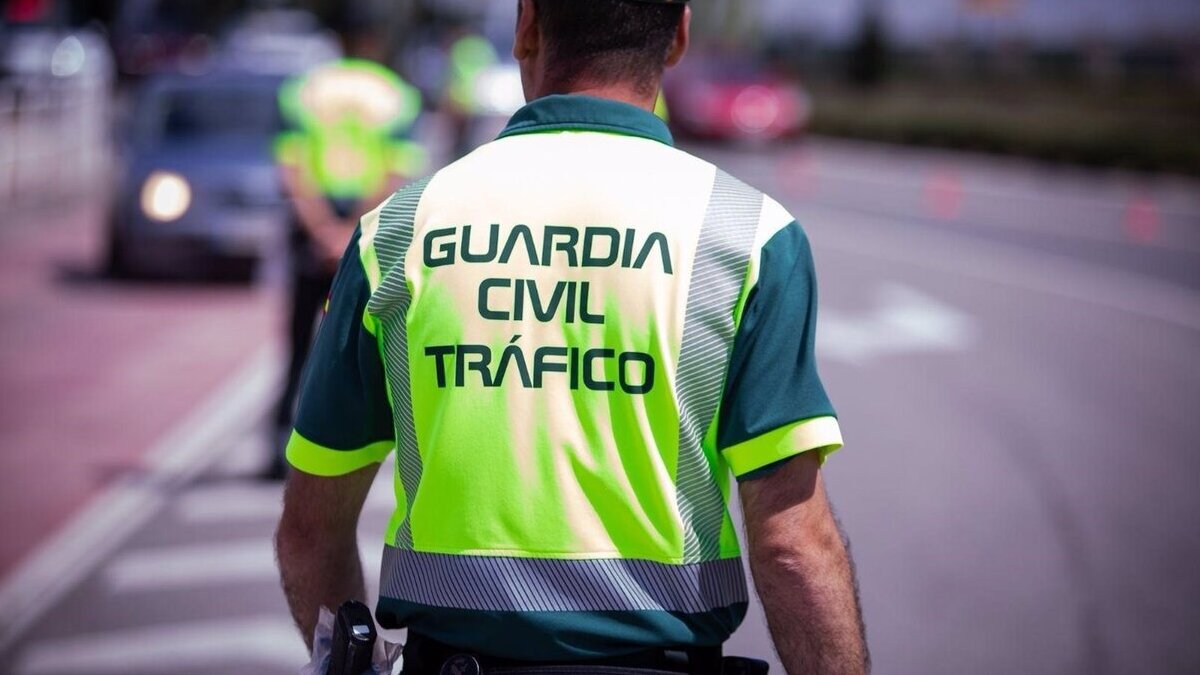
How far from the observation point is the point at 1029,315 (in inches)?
489

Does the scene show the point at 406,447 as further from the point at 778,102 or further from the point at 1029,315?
the point at 778,102

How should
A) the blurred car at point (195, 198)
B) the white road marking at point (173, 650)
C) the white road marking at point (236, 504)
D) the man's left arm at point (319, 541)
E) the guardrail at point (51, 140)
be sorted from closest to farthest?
the man's left arm at point (319, 541), the white road marking at point (173, 650), the white road marking at point (236, 504), the blurred car at point (195, 198), the guardrail at point (51, 140)

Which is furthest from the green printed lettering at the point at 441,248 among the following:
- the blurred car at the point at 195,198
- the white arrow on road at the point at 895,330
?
the blurred car at the point at 195,198

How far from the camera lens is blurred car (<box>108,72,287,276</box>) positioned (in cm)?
1267

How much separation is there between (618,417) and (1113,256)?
14932 millimetres

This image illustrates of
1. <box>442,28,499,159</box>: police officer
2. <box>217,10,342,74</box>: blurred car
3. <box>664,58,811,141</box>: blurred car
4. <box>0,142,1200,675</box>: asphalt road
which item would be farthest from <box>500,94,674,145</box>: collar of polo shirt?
<box>664,58,811,141</box>: blurred car

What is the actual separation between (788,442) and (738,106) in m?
29.8

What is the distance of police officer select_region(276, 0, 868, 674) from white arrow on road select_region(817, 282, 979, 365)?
8.70 m

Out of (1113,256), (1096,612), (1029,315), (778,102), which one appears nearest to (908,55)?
(778,102)

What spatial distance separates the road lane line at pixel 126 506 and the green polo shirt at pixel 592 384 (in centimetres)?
391

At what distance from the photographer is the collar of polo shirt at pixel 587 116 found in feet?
7.01

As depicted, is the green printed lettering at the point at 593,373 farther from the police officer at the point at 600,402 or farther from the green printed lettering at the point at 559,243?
the green printed lettering at the point at 559,243

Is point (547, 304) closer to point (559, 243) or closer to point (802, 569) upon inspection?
point (559, 243)

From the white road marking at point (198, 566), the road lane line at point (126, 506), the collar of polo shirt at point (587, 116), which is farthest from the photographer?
the white road marking at point (198, 566)
